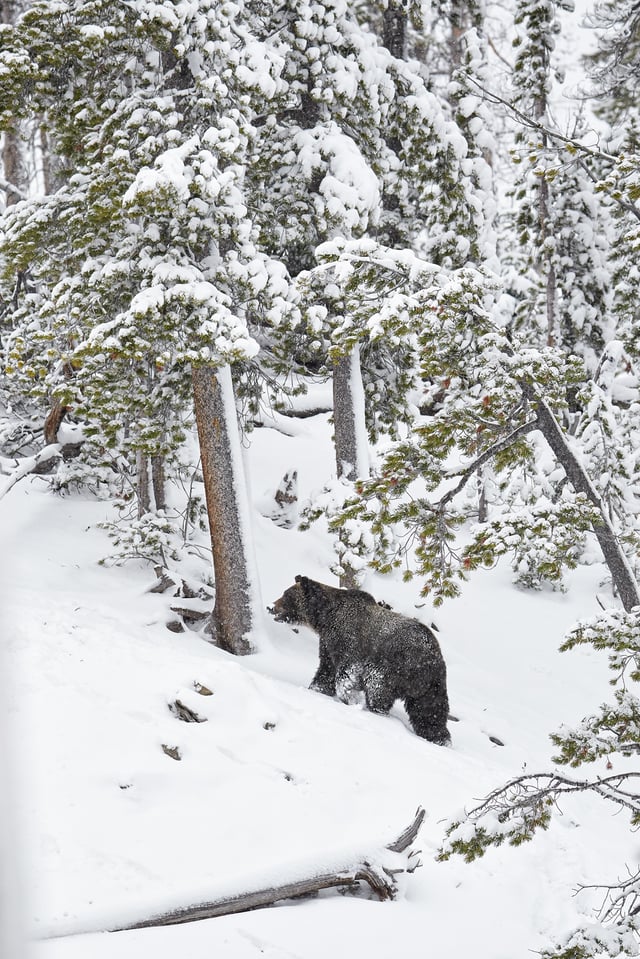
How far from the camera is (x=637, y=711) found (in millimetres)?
4445

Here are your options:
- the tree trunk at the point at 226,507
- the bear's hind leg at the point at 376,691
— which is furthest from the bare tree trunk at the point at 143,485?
the bear's hind leg at the point at 376,691

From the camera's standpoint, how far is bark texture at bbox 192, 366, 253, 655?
1007 cm

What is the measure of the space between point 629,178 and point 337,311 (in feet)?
17.0

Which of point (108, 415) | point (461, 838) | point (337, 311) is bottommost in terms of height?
point (461, 838)

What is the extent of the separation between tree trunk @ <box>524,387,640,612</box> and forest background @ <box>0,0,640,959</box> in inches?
0.9

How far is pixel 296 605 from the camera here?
10242 millimetres

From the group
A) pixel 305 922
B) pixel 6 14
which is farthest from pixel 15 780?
pixel 6 14

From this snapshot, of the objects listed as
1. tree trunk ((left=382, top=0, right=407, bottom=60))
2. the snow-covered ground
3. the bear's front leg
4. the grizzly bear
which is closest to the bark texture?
the snow-covered ground

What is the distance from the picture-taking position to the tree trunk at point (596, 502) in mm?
6246

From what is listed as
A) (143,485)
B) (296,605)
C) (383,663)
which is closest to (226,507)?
(296,605)

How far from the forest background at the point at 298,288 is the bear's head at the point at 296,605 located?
0.92 ft

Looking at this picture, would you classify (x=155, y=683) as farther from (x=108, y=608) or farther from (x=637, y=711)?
(x=637, y=711)

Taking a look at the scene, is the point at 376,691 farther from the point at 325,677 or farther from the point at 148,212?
the point at 148,212

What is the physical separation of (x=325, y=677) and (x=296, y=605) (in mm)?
1075
